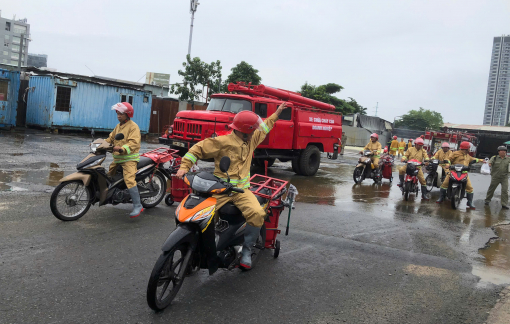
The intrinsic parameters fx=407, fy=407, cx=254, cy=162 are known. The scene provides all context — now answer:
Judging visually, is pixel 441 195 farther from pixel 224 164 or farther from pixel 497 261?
pixel 224 164

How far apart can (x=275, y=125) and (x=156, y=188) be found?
595cm

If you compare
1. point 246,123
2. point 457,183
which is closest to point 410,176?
point 457,183

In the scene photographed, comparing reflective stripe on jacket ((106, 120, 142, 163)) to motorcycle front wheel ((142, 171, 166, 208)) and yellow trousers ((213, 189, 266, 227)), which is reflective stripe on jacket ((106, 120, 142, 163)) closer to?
motorcycle front wheel ((142, 171, 166, 208))

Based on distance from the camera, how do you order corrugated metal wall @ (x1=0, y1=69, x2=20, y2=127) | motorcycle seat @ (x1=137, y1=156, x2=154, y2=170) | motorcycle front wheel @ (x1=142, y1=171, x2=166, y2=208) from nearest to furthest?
motorcycle seat @ (x1=137, y1=156, x2=154, y2=170)
motorcycle front wheel @ (x1=142, y1=171, x2=166, y2=208)
corrugated metal wall @ (x1=0, y1=69, x2=20, y2=127)

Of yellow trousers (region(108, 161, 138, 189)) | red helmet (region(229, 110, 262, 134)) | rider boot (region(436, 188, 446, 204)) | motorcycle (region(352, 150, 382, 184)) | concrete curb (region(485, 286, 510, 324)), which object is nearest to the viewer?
concrete curb (region(485, 286, 510, 324))

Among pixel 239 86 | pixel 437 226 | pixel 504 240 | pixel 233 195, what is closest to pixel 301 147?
pixel 239 86

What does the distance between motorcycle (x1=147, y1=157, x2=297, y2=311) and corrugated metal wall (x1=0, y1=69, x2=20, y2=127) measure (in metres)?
18.3

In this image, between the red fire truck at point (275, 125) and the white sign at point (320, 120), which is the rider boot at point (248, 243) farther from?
the white sign at point (320, 120)

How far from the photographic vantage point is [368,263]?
16.3ft

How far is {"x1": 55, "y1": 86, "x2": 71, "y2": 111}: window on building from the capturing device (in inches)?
766

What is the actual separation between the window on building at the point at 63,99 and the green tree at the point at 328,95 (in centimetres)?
2568

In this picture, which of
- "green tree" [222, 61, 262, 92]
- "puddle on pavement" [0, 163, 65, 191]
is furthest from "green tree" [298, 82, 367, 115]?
"puddle on pavement" [0, 163, 65, 191]

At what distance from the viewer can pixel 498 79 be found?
127438 millimetres

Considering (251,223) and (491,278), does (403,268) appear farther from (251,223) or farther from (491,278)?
(251,223)
